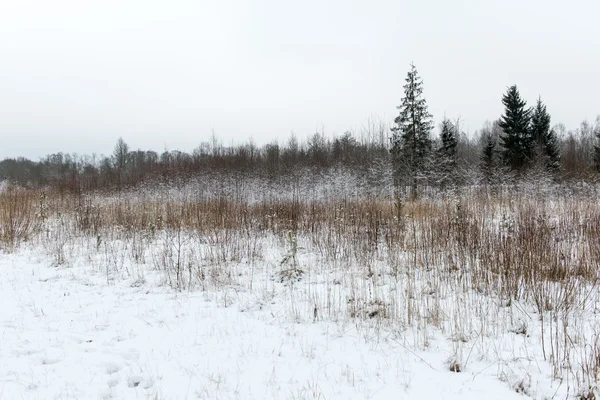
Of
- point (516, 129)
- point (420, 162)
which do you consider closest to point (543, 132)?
point (516, 129)

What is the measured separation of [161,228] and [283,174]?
64.4 ft

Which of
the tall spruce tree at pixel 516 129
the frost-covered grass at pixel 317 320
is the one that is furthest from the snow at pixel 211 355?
the tall spruce tree at pixel 516 129

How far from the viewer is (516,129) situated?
25812mm

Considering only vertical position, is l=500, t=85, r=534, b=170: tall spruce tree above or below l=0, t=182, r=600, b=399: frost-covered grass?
above

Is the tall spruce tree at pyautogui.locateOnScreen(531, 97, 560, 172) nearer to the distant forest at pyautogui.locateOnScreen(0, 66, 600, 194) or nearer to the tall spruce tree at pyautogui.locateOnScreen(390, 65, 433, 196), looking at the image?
the distant forest at pyautogui.locateOnScreen(0, 66, 600, 194)

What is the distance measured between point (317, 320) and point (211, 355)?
1234 mm

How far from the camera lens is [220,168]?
30203 mm

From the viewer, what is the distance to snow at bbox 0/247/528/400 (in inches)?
93.7

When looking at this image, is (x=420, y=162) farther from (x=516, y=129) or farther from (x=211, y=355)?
(x=211, y=355)

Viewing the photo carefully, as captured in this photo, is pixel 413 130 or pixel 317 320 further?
pixel 413 130

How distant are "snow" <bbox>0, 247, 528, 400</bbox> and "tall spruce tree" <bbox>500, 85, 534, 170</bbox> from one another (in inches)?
1088

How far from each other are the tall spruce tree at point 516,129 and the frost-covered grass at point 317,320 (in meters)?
22.7

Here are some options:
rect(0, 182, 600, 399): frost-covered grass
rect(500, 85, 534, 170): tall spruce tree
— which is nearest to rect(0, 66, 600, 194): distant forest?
rect(500, 85, 534, 170): tall spruce tree

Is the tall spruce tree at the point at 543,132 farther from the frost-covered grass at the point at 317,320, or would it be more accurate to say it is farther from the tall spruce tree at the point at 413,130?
the frost-covered grass at the point at 317,320
